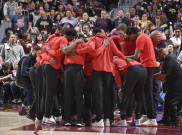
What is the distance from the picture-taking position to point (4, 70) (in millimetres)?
10922

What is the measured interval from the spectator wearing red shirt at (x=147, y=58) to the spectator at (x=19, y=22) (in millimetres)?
7752

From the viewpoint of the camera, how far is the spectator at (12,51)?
11.1m

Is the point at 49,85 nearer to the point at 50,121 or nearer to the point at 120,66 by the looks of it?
the point at 50,121

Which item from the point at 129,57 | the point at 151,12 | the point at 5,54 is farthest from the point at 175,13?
the point at 129,57

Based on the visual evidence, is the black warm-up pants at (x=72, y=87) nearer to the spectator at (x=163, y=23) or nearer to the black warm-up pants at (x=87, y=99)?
the black warm-up pants at (x=87, y=99)

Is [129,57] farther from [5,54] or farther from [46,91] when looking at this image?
[5,54]

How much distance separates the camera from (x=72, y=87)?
6648 millimetres

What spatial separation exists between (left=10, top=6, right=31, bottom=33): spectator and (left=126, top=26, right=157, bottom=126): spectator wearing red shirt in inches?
305

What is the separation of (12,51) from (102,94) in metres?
5.29

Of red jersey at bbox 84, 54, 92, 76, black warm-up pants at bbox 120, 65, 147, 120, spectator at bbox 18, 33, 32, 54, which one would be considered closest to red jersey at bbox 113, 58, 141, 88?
black warm-up pants at bbox 120, 65, 147, 120

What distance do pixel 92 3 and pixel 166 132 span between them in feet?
43.3

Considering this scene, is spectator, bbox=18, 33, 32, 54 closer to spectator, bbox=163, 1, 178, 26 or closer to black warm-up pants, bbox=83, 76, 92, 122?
black warm-up pants, bbox=83, 76, 92, 122

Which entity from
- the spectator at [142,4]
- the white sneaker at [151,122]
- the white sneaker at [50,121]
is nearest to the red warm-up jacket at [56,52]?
the white sneaker at [50,121]

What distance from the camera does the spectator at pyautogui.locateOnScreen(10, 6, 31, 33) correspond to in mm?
13703
